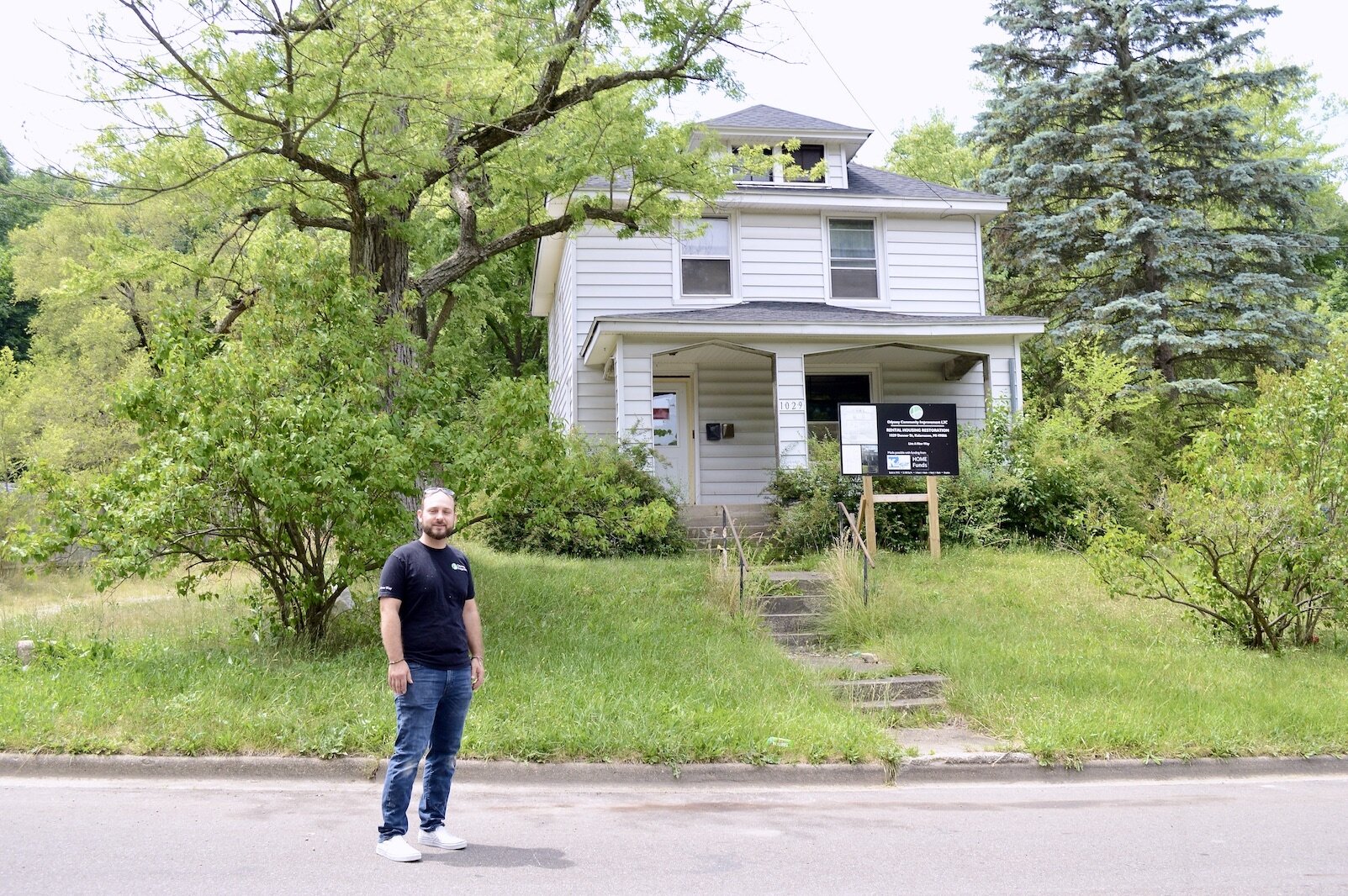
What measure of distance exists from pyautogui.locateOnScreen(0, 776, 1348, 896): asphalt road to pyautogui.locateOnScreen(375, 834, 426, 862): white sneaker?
0.05 metres

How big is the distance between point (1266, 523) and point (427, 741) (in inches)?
316

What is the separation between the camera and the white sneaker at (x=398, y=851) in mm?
4445

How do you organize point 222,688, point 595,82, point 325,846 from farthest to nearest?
point 595,82, point 222,688, point 325,846

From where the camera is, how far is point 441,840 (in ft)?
15.3

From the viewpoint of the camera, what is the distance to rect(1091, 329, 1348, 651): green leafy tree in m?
9.05

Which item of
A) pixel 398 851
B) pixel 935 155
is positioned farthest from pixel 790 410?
pixel 935 155

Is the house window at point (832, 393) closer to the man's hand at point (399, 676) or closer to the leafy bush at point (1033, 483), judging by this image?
the leafy bush at point (1033, 483)

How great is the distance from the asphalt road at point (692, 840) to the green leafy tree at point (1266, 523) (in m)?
3.29

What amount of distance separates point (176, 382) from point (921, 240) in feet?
47.4

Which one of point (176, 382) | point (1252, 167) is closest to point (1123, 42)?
point (1252, 167)

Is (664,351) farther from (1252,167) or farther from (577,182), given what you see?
(1252,167)

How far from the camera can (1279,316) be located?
20250 millimetres

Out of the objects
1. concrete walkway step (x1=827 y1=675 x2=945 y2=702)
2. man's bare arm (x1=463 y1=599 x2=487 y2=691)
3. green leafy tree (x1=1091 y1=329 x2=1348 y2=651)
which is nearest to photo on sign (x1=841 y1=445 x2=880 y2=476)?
green leafy tree (x1=1091 y1=329 x2=1348 y2=651)

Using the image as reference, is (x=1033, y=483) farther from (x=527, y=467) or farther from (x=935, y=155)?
(x=935, y=155)
